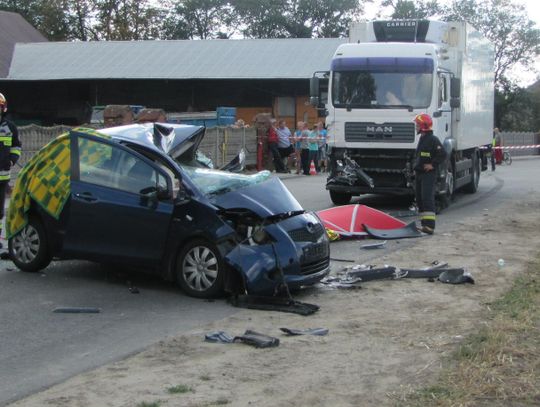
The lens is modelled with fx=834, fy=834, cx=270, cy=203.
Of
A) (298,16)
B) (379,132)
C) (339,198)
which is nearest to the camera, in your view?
(379,132)

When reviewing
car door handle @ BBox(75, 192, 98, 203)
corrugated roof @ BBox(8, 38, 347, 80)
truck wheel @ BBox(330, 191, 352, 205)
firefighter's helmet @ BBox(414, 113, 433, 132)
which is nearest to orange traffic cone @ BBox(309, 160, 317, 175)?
truck wheel @ BBox(330, 191, 352, 205)

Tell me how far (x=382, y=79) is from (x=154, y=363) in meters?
11.2

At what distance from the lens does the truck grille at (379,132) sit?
16.1m

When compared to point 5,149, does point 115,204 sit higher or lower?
lower

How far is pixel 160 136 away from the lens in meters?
9.52

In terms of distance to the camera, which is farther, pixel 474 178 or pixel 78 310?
pixel 474 178

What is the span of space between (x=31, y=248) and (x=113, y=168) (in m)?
1.49

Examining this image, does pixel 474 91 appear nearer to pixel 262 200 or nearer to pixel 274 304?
pixel 262 200

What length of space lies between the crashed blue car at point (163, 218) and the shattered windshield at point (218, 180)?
0.01 m

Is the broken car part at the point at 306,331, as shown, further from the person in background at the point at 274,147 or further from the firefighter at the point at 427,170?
the person in background at the point at 274,147

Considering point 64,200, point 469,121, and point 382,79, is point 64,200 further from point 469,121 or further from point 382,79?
point 469,121

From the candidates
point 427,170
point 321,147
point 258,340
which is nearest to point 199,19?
point 321,147

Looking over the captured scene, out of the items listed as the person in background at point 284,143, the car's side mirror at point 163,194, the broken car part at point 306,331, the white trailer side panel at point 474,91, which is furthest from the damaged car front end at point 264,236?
the person in background at point 284,143

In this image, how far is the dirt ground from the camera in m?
5.43
